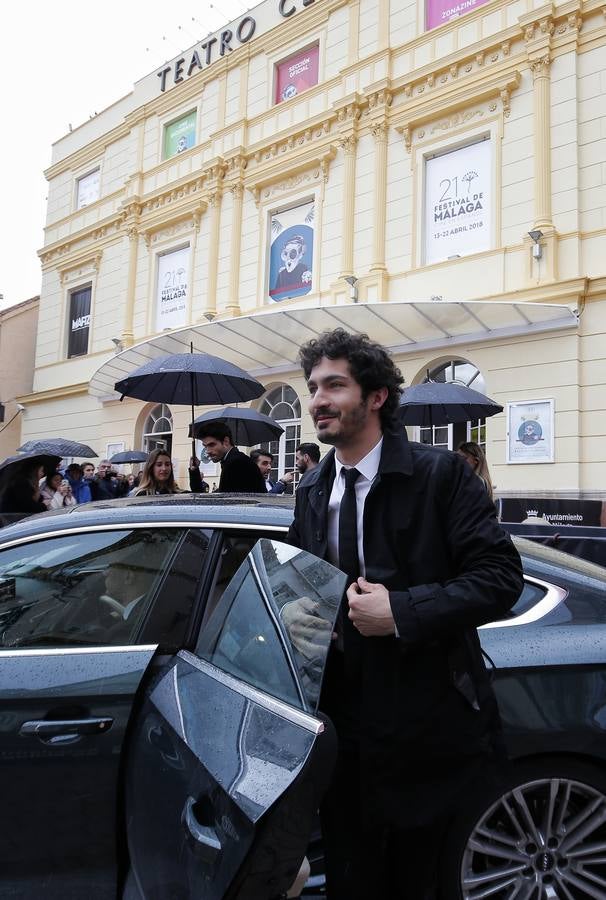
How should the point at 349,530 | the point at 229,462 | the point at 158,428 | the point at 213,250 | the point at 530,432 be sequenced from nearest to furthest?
the point at 349,530 < the point at 229,462 < the point at 530,432 < the point at 213,250 < the point at 158,428

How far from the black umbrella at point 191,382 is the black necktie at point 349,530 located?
5.05 metres

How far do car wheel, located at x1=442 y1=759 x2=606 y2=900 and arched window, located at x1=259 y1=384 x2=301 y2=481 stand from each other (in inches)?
477

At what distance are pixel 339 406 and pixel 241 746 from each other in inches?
34.2

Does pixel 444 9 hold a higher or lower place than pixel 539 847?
higher

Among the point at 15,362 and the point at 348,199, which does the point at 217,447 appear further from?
the point at 15,362

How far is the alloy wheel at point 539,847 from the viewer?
208 cm

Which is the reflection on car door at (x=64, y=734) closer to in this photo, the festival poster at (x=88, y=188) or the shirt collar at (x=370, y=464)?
the shirt collar at (x=370, y=464)

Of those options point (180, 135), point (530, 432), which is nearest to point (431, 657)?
point (530, 432)

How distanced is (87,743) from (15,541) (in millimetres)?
743

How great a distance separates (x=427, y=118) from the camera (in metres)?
12.9

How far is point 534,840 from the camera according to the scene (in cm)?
211

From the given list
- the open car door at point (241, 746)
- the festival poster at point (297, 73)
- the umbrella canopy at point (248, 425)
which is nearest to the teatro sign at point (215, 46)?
the festival poster at point (297, 73)

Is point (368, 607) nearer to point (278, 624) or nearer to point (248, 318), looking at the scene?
point (278, 624)

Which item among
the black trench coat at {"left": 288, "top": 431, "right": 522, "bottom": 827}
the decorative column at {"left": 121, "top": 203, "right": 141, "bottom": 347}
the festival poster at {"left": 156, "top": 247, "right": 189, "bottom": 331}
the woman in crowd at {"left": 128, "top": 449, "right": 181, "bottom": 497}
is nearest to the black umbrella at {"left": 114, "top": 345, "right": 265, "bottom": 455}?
the woman in crowd at {"left": 128, "top": 449, "right": 181, "bottom": 497}
